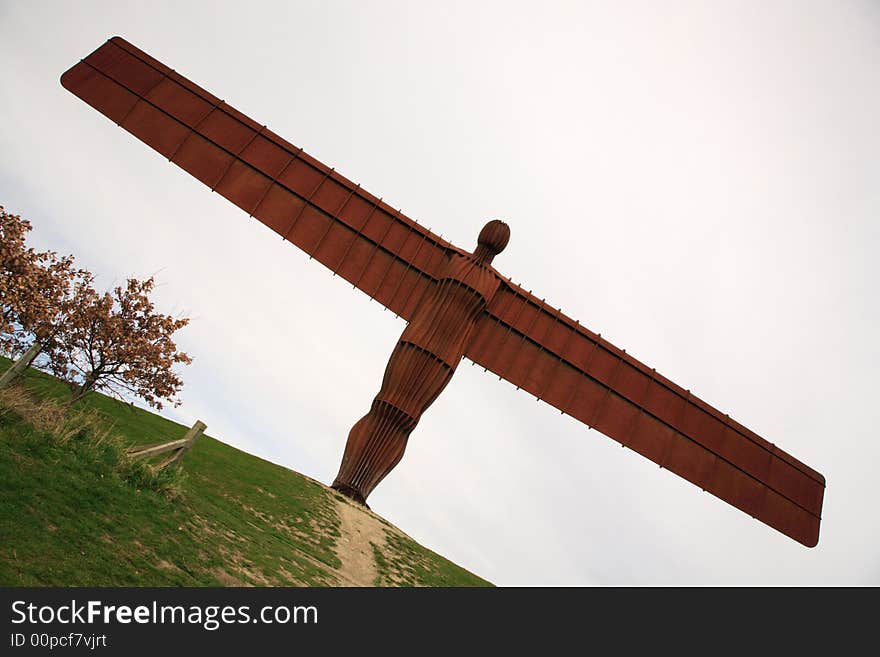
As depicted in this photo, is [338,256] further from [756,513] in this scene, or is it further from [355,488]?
[756,513]

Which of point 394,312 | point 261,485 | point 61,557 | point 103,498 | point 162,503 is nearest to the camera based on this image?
point 61,557

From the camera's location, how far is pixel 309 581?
1021cm

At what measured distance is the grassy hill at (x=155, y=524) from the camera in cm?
696

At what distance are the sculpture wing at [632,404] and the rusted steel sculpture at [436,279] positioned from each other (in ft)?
0.12

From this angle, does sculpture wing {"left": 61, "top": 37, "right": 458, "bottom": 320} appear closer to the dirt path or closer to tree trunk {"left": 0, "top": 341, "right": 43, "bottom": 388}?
the dirt path

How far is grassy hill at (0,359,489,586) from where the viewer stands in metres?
6.96

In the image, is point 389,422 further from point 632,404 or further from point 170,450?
point 632,404

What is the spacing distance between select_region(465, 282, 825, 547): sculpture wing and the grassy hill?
6919mm

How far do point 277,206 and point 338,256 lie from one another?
8.79 feet

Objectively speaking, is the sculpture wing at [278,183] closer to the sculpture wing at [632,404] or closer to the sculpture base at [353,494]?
the sculpture wing at [632,404]

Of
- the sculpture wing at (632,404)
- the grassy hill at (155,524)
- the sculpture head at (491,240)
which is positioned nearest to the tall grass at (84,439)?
the grassy hill at (155,524)

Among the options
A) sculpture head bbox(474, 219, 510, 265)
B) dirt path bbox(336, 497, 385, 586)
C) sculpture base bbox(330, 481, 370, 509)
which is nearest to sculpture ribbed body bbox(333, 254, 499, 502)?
sculpture base bbox(330, 481, 370, 509)

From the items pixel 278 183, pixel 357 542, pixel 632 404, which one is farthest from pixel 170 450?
pixel 632 404
